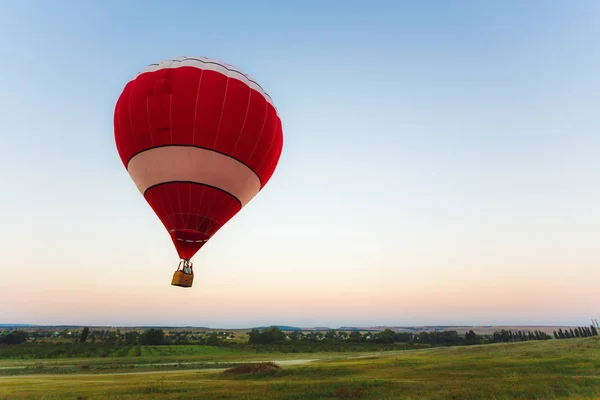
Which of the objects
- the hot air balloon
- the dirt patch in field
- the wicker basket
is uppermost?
the hot air balloon

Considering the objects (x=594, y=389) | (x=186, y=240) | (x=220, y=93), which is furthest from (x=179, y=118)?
(x=594, y=389)

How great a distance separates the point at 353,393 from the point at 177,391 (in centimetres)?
1144

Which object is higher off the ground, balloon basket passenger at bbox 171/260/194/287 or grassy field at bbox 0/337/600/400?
balloon basket passenger at bbox 171/260/194/287

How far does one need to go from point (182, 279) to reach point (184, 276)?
0.19 m

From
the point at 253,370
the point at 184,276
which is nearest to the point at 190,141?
the point at 184,276

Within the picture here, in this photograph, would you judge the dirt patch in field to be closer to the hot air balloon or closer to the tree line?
the hot air balloon

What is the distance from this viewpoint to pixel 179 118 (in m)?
17.5

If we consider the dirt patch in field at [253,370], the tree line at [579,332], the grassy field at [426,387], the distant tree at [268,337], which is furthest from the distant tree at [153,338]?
the tree line at [579,332]

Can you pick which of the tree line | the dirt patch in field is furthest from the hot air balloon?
the tree line

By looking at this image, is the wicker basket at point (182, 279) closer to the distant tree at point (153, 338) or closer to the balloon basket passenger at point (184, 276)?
the balloon basket passenger at point (184, 276)

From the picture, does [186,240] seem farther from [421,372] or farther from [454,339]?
[454,339]

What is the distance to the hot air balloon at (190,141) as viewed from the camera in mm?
17656

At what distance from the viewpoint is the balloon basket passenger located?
18141mm

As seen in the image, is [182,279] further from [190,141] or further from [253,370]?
[253,370]
